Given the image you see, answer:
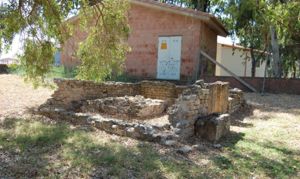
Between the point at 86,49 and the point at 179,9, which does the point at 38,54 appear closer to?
the point at 86,49

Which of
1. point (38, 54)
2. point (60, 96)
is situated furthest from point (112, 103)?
point (38, 54)

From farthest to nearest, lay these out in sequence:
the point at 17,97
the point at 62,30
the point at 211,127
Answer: the point at 17,97 → the point at 62,30 → the point at 211,127

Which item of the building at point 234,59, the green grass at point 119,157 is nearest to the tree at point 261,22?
the building at point 234,59

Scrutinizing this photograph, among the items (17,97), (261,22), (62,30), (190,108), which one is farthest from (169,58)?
(190,108)

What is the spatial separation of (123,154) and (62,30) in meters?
4.61

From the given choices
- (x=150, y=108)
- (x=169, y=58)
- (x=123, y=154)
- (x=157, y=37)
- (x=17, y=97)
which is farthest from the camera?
(x=157, y=37)

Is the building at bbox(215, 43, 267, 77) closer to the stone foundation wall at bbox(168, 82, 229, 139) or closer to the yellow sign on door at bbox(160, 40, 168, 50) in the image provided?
the yellow sign on door at bbox(160, 40, 168, 50)

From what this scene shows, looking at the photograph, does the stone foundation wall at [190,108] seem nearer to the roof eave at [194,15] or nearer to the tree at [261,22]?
the tree at [261,22]

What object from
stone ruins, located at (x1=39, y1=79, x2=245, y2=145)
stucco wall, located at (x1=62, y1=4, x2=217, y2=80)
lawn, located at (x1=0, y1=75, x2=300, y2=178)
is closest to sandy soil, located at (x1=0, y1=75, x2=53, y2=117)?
lawn, located at (x1=0, y1=75, x2=300, y2=178)

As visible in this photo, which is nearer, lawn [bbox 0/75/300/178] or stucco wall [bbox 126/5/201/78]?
lawn [bbox 0/75/300/178]

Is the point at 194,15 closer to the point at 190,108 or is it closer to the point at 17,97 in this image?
the point at 17,97

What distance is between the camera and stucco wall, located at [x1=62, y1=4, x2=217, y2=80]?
58.9 feet

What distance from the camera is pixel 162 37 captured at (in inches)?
733

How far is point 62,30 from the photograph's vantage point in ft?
31.4
